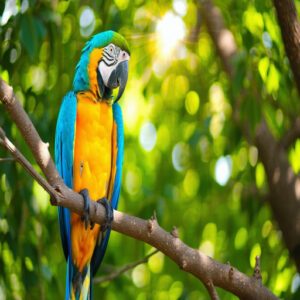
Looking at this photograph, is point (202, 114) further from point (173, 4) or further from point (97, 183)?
point (97, 183)

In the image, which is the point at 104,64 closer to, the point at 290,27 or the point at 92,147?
the point at 92,147

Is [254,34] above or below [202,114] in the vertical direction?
above

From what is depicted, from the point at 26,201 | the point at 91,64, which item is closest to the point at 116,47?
the point at 91,64

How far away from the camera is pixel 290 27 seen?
2760 mm

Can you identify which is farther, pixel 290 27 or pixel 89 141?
pixel 89 141

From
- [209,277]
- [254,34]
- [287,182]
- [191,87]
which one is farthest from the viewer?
[191,87]

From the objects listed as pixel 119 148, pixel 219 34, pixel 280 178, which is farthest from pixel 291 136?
pixel 119 148

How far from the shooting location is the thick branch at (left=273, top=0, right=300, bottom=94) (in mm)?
2725

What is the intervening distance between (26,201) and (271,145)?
54.3 inches

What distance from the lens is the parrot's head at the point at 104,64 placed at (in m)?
3.02

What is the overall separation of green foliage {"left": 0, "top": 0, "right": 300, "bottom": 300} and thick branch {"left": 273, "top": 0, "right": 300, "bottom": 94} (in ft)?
1.01

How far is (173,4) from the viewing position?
4027mm

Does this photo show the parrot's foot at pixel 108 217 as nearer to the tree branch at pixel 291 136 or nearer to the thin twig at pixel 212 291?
the thin twig at pixel 212 291

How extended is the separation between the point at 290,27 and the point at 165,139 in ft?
5.91
